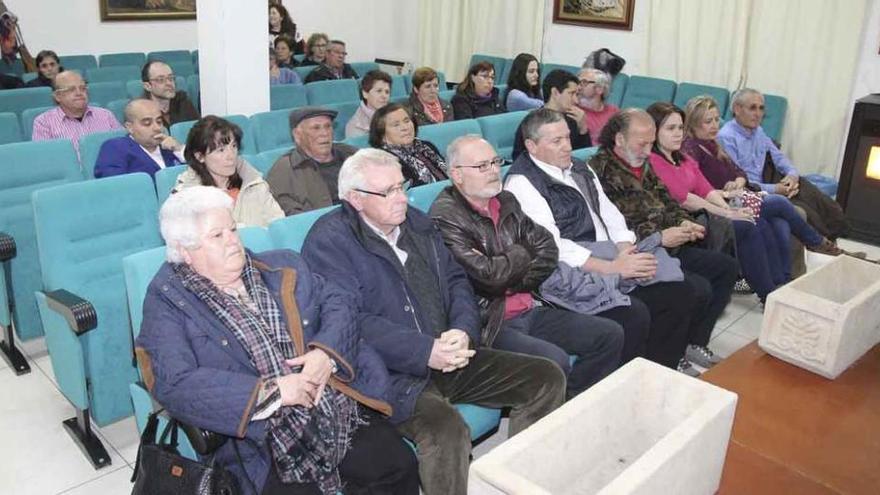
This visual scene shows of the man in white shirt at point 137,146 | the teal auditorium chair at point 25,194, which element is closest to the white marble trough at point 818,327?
the man in white shirt at point 137,146

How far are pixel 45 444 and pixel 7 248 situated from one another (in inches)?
30.7

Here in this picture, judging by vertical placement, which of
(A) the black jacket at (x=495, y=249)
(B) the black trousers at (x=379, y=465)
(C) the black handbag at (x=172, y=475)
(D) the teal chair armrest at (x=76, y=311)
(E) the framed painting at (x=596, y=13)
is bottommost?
(B) the black trousers at (x=379, y=465)

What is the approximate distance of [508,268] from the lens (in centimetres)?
261

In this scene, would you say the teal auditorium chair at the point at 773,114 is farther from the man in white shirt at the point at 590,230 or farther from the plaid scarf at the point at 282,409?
the plaid scarf at the point at 282,409

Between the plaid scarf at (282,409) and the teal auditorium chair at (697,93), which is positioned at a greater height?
the teal auditorium chair at (697,93)

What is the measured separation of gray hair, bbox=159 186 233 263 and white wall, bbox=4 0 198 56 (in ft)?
21.7

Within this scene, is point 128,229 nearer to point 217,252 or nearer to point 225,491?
point 217,252

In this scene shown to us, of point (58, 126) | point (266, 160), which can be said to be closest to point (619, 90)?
point (266, 160)

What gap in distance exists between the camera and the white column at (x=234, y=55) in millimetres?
4850

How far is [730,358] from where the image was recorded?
2.06 metres

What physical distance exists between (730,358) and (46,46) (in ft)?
25.0

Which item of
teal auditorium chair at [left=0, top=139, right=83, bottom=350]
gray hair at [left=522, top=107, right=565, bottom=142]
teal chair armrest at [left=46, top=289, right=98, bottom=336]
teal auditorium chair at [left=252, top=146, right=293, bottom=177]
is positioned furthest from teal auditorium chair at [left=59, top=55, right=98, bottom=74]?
gray hair at [left=522, top=107, right=565, bottom=142]

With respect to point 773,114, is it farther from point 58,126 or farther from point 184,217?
point 184,217

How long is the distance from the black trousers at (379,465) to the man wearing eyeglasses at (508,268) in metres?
0.61
